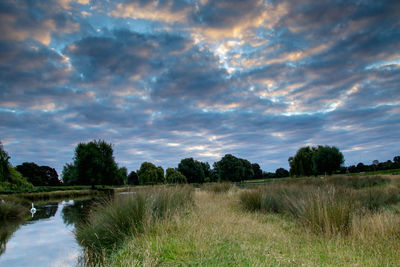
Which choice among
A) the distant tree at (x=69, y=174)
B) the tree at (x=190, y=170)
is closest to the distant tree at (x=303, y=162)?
the tree at (x=190, y=170)

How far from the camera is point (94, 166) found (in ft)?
130

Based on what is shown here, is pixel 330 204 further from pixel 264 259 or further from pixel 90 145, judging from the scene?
pixel 90 145

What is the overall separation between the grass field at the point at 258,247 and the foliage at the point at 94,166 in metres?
37.7

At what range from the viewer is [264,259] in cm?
367

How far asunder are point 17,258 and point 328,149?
144ft

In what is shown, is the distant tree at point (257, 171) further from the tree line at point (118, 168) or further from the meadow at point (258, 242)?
the meadow at point (258, 242)

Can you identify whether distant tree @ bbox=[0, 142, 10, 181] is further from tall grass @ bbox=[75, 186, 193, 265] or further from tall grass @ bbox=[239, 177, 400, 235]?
tall grass @ bbox=[239, 177, 400, 235]

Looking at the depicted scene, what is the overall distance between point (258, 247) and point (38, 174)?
68.8 metres

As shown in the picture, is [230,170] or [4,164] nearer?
[4,164]

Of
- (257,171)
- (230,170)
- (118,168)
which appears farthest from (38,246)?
(257,171)

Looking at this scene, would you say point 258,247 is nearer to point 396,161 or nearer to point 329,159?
point 329,159

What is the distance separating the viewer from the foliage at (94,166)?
3909 centimetres

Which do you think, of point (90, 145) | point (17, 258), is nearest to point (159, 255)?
point (17, 258)

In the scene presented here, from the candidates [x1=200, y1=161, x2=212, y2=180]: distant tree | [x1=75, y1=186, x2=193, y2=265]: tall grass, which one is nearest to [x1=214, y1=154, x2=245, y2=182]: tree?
[x1=200, y1=161, x2=212, y2=180]: distant tree
